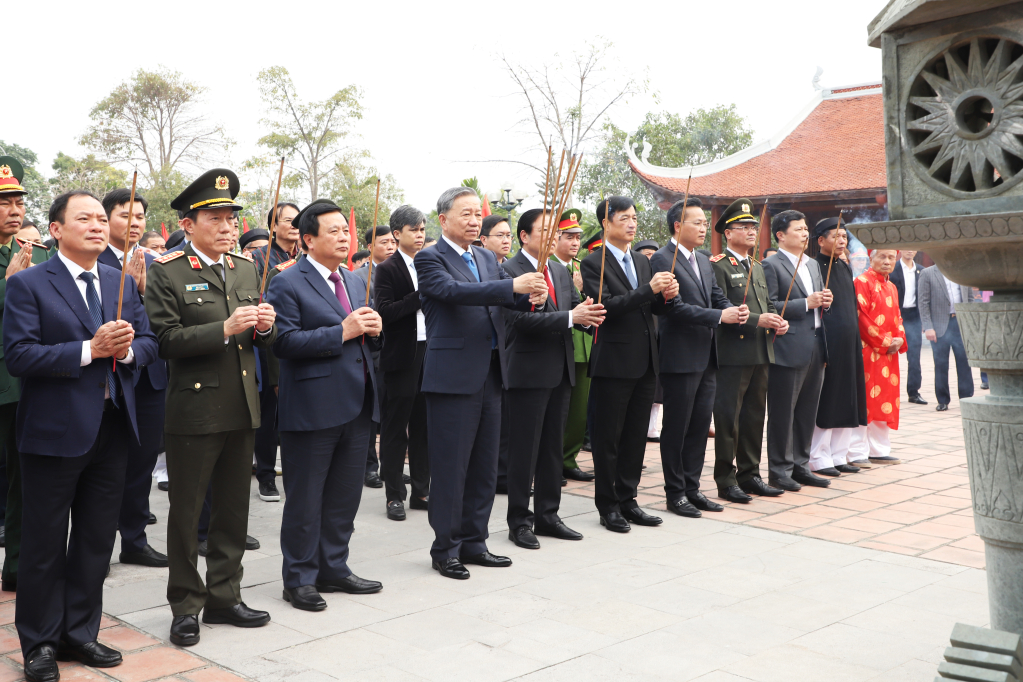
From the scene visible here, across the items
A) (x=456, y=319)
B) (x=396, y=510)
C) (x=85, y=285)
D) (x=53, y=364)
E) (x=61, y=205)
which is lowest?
(x=396, y=510)

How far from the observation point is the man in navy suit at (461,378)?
13.4ft

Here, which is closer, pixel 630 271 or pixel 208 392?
pixel 208 392

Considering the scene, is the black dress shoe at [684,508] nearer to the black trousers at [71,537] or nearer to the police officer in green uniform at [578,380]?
the police officer in green uniform at [578,380]

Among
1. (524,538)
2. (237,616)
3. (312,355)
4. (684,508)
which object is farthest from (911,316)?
(237,616)

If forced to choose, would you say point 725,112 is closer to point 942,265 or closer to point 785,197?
point 785,197

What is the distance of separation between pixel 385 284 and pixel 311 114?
Result: 25610 mm

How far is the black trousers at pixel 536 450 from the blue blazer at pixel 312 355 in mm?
984

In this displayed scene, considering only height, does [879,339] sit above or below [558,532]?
above

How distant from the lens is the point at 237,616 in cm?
338

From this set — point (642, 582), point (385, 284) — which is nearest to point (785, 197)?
point (385, 284)

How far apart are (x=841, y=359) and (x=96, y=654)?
505 cm

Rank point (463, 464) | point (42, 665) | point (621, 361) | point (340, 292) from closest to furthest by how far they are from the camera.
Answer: point (42, 665) < point (340, 292) < point (463, 464) < point (621, 361)

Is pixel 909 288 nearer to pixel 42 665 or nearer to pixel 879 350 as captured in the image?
pixel 879 350

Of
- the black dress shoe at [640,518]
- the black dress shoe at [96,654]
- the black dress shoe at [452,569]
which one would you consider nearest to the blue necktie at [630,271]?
the black dress shoe at [640,518]
